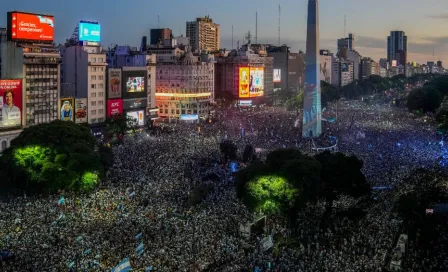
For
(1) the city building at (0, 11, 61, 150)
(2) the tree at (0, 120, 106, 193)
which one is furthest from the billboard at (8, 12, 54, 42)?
(2) the tree at (0, 120, 106, 193)

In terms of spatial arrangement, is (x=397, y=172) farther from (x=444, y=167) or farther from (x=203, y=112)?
(x=203, y=112)

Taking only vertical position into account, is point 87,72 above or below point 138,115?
above

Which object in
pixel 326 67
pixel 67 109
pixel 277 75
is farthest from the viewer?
pixel 326 67

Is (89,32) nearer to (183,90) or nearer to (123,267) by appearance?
(183,90)

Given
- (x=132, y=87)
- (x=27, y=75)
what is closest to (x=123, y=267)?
(x=27, y=75)

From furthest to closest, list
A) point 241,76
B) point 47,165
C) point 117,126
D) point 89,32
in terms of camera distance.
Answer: point 241,76
point 89,32
point 117,126
point 47,165

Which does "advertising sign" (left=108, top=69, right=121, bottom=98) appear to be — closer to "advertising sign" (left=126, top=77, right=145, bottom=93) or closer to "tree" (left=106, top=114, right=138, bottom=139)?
"advertising sign" (left=126, top=77, right=145, bottom=93)

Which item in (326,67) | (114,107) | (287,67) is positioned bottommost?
Answer: (114,107)
